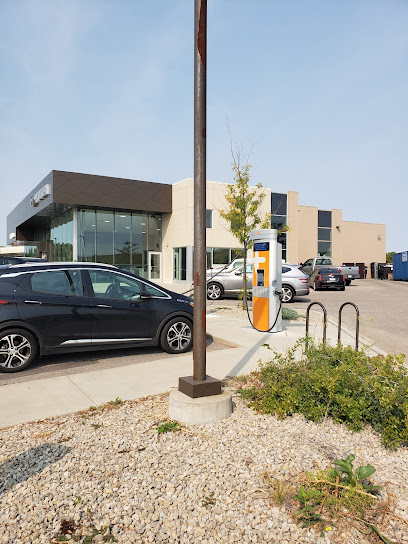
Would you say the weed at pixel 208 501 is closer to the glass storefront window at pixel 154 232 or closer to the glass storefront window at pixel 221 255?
the glass storefront window at pixel 221 255

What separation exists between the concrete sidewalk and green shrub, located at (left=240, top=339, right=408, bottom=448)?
1.26 meters

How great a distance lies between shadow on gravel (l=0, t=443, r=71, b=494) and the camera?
2.87 m

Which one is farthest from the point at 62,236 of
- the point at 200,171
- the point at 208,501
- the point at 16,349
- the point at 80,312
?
the point at 208,501

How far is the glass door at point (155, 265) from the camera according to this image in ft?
104

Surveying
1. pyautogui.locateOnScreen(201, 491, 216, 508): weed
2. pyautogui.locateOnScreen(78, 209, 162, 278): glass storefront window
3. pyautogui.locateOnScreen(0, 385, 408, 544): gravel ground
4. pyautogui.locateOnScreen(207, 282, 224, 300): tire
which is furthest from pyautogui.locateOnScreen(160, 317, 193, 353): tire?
pyautogui.locateOnScreen(78, 209, 162, 278): glass storefront window

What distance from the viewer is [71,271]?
21.7ft

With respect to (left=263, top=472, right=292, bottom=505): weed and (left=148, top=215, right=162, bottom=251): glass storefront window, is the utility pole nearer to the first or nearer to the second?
(left=263, top=472, right=292, bottom=505): weed

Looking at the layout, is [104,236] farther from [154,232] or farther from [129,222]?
[154,232]

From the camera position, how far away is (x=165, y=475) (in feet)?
9.59

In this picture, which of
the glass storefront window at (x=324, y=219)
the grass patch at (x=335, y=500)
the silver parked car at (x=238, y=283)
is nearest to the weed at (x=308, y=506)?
the grass patch at (x=335, y=500)

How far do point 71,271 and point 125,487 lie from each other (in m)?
4.41

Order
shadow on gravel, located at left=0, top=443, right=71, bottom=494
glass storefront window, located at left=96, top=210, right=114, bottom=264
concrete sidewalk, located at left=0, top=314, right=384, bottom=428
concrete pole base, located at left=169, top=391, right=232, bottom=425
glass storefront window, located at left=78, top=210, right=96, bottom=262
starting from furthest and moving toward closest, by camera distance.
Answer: glass storefront window, located at left=96, top=210, right=114, bottom=264 < glass storefront window, located at left=78, top=210, right=96, bottom=262 < concrete sidewalk, located at left=0, top=314, right=384, bottom=428 < concrete pole base, located at left=169, top=391, right=232, bottom=425 < shadow on gravel, located at left=0, top=443, right=71, bottom=494

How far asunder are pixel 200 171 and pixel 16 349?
3806 mm

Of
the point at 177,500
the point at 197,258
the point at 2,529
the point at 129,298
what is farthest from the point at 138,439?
the point at 129,298
